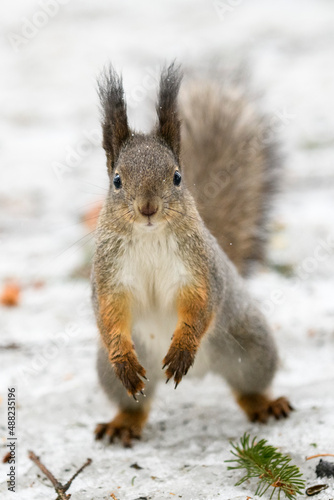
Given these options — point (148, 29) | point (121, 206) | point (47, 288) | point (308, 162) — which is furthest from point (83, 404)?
point (148, 29)

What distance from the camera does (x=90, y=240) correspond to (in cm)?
249

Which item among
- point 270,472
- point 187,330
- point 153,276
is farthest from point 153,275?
point 270,472

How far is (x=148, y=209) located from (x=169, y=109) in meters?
0.35

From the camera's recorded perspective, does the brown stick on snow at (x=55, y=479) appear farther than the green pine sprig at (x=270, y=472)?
Yes

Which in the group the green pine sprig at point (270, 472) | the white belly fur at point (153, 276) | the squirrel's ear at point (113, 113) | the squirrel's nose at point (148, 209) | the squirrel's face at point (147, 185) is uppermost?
the squirrel's ear at point (113, 113)

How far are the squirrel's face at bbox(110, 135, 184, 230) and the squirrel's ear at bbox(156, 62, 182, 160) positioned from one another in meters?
0.04

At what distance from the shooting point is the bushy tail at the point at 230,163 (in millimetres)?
2332

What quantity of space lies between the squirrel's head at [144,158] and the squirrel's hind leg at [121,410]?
535 mm

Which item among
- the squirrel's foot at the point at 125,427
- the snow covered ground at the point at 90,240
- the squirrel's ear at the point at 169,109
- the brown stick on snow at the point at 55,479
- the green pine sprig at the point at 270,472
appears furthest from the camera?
the squirrel's foot at the point at 125,427

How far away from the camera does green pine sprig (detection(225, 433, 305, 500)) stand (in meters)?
1.38

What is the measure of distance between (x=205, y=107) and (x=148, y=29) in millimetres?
3291

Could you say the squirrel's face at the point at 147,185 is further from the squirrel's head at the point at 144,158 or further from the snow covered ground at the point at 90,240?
the snow covered ground at the point at 90,240

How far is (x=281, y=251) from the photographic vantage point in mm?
3088

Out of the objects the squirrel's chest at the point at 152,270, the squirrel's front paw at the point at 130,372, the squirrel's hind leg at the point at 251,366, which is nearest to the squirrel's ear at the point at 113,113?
the squirrel's chest at the point at 152,270
